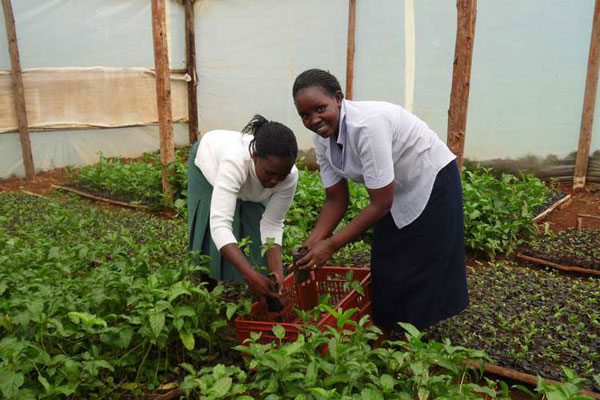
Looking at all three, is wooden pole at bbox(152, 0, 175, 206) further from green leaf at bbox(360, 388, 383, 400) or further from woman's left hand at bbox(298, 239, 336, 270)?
green leaf at bbox(360, 388, 383, 400)

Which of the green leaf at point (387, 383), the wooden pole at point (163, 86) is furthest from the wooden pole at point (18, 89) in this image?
the green leaf at point (387, 383)

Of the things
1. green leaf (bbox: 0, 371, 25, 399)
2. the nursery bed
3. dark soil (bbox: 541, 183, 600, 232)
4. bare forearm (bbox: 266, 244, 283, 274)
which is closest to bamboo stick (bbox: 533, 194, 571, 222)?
dark soil (bbox: 541, 183, 600, 232)

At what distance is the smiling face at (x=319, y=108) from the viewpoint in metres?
2.15

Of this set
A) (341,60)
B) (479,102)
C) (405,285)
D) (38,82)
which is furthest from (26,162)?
(405,285)

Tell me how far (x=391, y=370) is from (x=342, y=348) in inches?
7.5

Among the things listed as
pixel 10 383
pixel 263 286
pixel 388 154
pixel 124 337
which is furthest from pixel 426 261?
pixel 10 383

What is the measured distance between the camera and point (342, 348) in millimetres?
1986

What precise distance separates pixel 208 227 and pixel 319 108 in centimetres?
104

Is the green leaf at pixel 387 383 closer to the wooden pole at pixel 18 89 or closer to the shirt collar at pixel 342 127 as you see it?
the shirt collar at pixel 342 127

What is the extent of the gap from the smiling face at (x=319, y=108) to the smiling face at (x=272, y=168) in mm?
222

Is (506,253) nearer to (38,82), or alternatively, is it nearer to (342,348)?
(342,348)

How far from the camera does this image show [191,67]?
9547 mm

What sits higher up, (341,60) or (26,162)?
(341,60)

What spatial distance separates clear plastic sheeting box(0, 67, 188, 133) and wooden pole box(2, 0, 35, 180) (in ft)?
0.33
